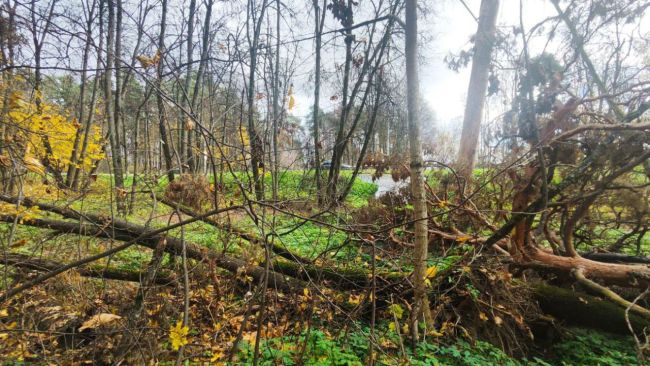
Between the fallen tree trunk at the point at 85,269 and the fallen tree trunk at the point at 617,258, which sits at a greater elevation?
the fallen tree trunk at the point at 617,258

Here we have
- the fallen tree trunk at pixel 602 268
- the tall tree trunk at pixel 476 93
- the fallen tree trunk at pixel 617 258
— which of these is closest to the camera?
the fallen tree trunk at pixel 602 268

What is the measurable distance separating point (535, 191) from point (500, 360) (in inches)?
63.7

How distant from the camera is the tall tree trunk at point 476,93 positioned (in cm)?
471

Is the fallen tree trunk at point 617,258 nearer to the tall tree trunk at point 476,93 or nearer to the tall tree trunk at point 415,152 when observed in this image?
the tall tree trunk at point 476,93

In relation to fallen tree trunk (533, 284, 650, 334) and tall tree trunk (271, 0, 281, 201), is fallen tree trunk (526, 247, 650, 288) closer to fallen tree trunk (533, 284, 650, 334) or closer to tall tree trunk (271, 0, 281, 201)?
fallen tree trunk (533, 284, 650, 334)

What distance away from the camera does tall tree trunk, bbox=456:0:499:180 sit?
471 cm

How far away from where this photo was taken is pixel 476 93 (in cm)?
508

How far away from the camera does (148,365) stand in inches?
98.3

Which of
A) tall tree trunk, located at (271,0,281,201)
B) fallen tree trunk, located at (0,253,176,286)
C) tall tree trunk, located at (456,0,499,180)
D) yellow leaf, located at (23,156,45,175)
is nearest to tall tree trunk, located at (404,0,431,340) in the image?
tall tree trunk, located at (271,0,281,201)

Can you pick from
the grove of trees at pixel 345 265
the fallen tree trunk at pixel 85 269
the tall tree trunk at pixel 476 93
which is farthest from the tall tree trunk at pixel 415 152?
the tall tree trunk at pixel 476 93

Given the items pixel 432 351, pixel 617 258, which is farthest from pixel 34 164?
pixel 617 258

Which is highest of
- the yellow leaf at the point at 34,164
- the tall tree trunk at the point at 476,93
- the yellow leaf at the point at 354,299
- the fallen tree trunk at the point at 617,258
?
the tall tree trunk at the point at 476,93

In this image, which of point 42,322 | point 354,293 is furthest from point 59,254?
point 354,293

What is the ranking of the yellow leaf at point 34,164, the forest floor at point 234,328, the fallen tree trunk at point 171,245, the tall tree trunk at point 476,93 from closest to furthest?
the yellow leaf at point 34,164 → the forest floor at point 234,328 → the fallen tree trunk at point 171,245 → the tall tree trunk at point 476,93
